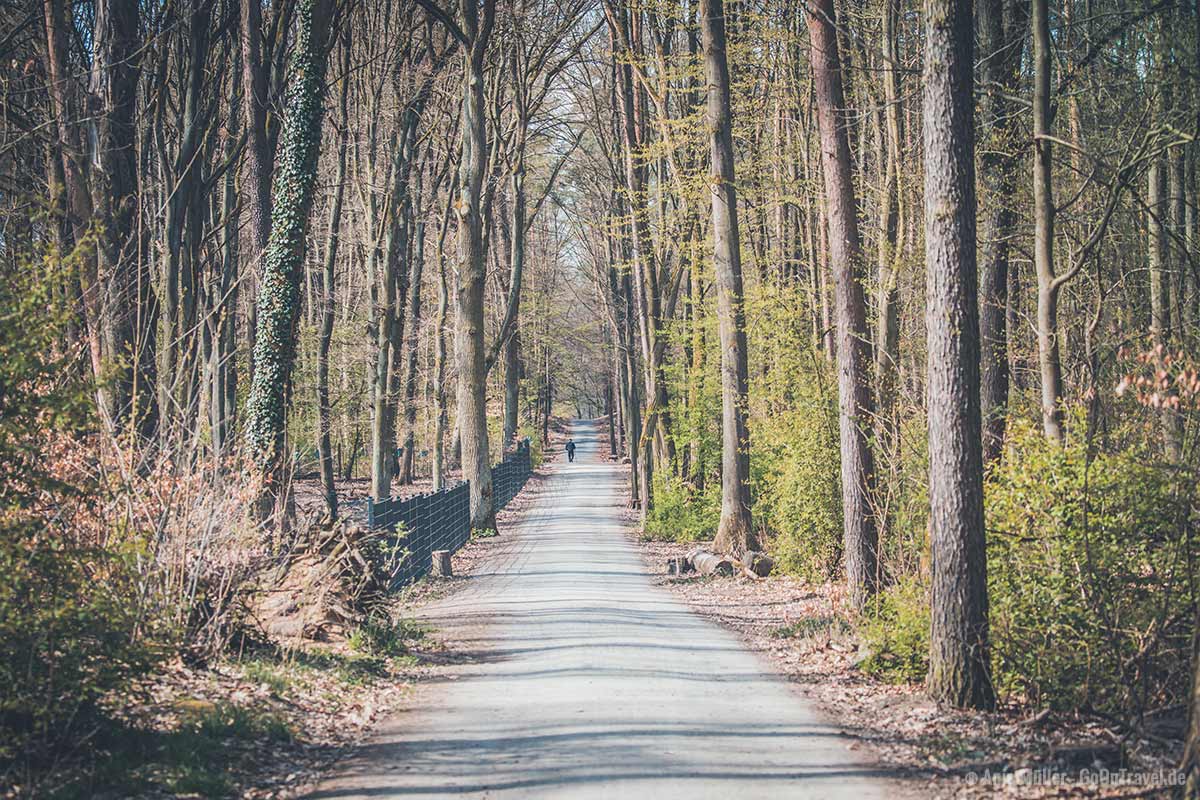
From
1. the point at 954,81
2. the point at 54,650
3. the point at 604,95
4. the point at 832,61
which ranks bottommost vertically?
the point at 54,650

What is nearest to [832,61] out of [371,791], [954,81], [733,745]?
[954,81]

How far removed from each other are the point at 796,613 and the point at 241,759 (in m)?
9.01

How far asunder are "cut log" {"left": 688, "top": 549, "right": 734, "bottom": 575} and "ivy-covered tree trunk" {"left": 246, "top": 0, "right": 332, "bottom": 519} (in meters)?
8.16

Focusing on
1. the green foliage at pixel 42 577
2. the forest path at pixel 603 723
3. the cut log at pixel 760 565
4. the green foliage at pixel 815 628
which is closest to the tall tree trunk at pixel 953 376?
the forest path at pixel 603 723

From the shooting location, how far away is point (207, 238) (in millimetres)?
23359

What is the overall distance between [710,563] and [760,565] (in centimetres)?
135

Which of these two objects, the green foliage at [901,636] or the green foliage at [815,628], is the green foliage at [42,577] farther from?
the green foliage at [815,628]

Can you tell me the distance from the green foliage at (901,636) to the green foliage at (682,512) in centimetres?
1477

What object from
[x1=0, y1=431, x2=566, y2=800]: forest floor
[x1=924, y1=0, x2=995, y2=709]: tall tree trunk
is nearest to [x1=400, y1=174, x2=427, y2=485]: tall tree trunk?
[x1=0, y1=431, x2=566, y2=800]: forest floor

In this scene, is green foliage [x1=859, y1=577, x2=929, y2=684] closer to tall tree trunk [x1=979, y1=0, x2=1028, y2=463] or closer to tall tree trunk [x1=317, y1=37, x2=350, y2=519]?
tall tree trunk [x1=979, y1=0, x2=1028, y2=463]

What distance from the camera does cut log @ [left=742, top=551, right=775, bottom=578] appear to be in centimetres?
1786

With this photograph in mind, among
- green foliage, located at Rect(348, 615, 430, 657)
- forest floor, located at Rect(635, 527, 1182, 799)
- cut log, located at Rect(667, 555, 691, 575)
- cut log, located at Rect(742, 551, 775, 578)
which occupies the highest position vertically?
green foliage, located at Rect(348, 615, 430, 657)

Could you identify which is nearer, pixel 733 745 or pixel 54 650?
pixel 54 650

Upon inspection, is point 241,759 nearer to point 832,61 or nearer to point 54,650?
point 54,650
